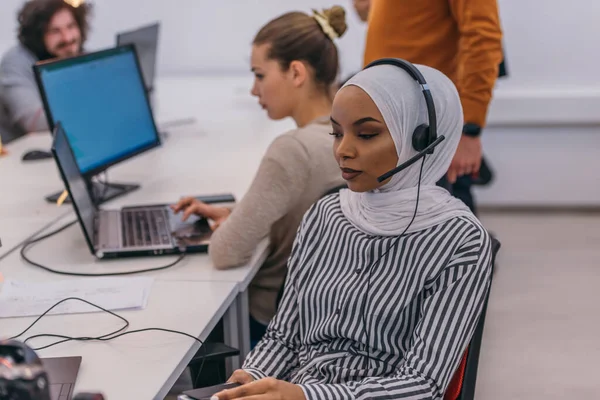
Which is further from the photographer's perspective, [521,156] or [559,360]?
[521,156]

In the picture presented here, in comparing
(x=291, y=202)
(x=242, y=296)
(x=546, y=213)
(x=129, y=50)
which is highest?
(x=129, y=50)

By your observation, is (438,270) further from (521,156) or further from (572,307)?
(521,156)

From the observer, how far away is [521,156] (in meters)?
4.27

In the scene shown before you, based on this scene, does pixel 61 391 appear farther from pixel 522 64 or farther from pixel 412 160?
pixel 522 64

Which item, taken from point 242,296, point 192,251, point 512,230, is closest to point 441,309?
point 242,296

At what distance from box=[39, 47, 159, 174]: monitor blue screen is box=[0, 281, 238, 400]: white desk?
2.34 ft

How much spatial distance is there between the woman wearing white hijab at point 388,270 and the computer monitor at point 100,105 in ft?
3.49

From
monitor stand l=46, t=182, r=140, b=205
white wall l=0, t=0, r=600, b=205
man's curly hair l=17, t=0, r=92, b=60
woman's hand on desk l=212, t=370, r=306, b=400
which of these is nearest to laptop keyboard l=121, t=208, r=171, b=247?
monitor stand l=46, t=182, r=140, b=205

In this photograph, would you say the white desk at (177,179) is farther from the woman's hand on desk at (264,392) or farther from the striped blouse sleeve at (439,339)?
the striped blouse sleeve at (439,339)

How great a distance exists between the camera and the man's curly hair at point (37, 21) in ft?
11.2

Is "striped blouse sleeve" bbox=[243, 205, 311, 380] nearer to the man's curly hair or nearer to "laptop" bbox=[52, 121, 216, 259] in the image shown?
"laptop" bbox=[52, 121, 216, 259]

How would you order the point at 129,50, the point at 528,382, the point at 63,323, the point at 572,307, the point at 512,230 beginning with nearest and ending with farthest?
the point at 63,323, the point at 129,50, the point at 528,382, the point at 572,307, the point at 512,230

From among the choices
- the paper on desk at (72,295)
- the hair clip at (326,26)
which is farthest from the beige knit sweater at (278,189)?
the hair clip at (326,26)

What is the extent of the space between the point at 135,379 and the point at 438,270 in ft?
1.81
